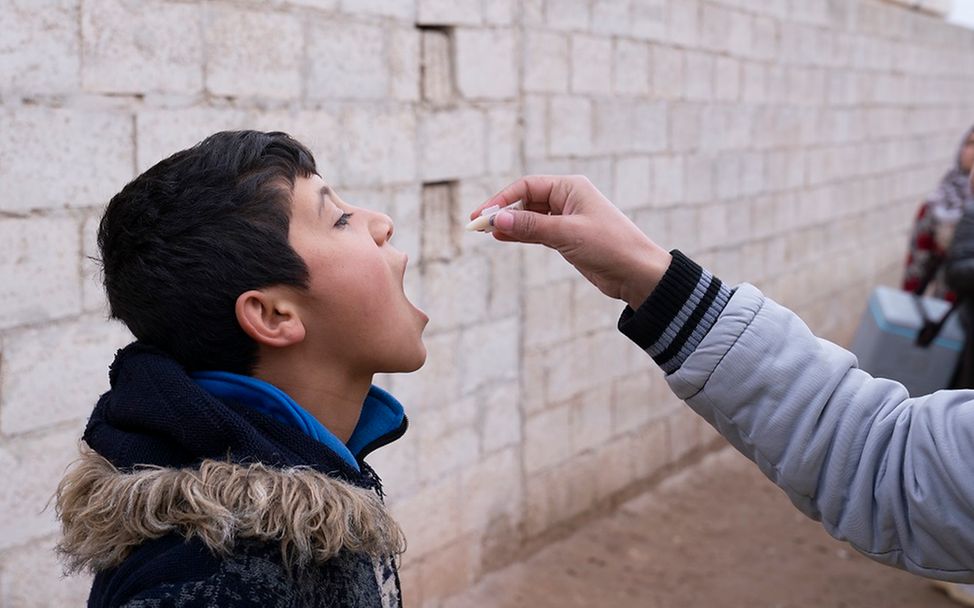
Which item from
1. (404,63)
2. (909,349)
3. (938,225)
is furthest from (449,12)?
(938,225)

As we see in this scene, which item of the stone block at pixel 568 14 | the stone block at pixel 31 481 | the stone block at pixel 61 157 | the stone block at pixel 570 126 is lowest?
the stone block at pixel 31 481

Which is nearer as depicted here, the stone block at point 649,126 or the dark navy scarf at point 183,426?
the dark navy scarf at point 183,426

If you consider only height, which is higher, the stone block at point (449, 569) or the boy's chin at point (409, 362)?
the boy's chin at point (409, 362)

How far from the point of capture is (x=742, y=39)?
6.64 metres

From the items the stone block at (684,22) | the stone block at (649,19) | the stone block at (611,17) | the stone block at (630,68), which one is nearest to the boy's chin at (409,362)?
the stone block at (611,17)

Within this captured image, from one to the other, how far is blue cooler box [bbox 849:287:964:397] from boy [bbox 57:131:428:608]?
3.48 m

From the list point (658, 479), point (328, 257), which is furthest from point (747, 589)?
point (328, 257)

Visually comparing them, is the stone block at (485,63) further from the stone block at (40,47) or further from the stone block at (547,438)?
the stone block at (40,47)

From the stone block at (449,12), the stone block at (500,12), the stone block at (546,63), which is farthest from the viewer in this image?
the stone block at (546,63)

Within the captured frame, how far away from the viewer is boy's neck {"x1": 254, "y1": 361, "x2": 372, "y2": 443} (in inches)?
64.7

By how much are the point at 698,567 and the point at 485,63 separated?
2.61 meters

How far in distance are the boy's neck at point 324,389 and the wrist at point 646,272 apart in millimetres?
471

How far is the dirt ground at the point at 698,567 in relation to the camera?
4617 millimetres

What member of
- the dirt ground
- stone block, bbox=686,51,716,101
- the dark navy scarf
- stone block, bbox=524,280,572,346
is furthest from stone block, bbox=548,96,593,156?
the dark navy scarf
